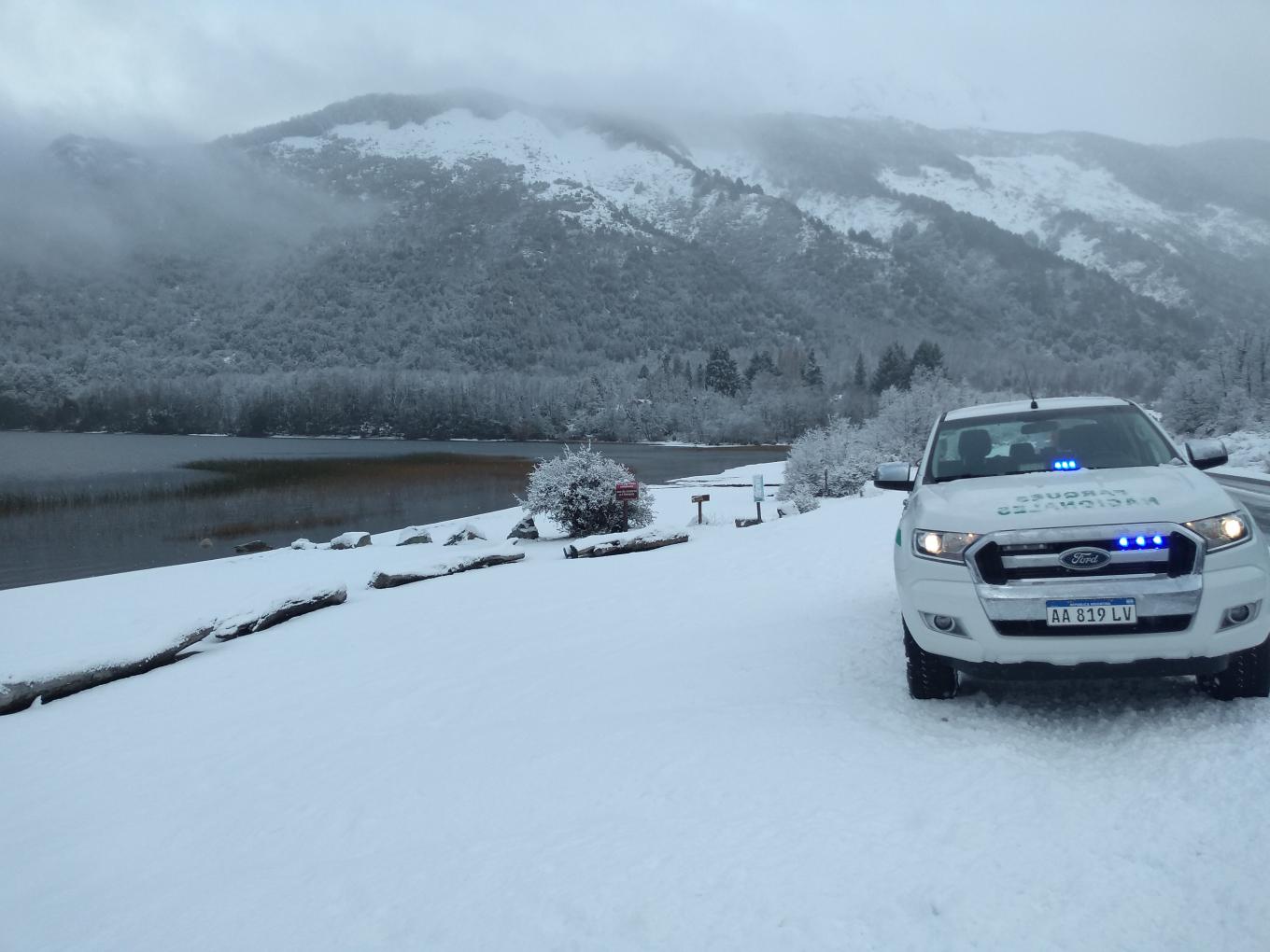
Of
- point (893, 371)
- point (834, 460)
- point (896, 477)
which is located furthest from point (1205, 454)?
point (893, 371)

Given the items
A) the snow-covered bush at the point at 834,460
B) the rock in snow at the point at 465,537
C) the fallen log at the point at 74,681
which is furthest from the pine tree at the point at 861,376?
the fallen log at the point at 74,681

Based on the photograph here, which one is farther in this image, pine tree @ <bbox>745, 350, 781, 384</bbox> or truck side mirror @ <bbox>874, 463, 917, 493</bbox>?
pine tree @ <bbox>745, 350, 781, 384</bbox>

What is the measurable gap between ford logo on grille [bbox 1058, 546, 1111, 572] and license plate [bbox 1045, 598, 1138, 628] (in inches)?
6.7

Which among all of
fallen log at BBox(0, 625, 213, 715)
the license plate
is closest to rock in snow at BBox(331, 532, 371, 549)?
fallen log at BBox(0, 625, 213, 715)

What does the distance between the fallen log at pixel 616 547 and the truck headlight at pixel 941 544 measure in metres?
10.0

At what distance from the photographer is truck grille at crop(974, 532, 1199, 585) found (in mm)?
4090

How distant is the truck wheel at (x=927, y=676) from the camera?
4828mm

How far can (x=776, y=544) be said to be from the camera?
42.7ft

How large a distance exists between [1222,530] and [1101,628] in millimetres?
873

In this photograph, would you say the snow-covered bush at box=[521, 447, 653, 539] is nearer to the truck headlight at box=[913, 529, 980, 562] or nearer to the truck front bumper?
the truck headlight at box=[913, 529, 980, 562]

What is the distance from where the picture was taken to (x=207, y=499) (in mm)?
40531

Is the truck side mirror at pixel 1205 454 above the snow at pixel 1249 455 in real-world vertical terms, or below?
above

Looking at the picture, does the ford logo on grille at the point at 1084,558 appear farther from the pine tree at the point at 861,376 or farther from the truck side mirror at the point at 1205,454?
the pine tree at the point at 861,376

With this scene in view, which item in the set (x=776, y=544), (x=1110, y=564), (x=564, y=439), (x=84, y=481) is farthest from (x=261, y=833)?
(x=564, y=439)
